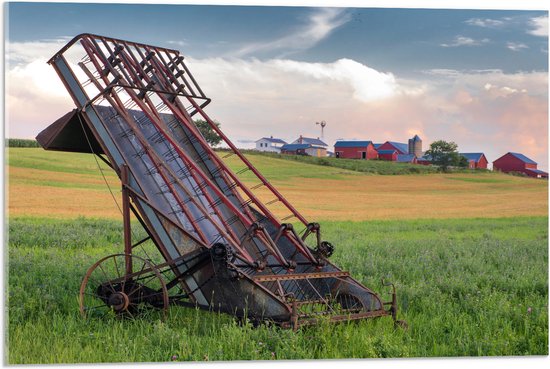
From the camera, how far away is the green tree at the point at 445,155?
37.8 ft

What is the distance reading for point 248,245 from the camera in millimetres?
9422

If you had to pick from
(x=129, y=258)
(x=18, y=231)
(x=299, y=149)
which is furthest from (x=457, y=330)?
(x=18, y=231)

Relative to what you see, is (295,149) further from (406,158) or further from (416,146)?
(416,146)

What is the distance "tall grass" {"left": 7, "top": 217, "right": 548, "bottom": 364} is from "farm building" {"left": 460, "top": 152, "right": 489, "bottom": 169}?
1.49m

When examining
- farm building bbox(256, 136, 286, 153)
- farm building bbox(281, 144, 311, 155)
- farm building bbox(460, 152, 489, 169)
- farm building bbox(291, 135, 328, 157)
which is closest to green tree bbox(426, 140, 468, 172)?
farm building bbox(460, 152, 489, 169)

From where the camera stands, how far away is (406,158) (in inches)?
497

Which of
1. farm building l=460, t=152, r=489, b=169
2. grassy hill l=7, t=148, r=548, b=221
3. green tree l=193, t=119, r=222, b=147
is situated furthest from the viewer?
green tree l=193, t=119, r=222, b=147

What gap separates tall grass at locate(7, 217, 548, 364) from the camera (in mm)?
7930

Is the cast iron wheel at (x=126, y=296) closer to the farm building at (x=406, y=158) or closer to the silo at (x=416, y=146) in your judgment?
the silo at (x=416, y=146)

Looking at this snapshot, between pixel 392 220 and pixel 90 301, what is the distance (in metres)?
8.33

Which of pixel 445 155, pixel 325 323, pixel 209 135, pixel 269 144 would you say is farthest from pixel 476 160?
pixel 325 323

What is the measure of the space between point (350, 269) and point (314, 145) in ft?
6.68

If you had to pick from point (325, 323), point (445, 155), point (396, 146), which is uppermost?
point (396, 146)

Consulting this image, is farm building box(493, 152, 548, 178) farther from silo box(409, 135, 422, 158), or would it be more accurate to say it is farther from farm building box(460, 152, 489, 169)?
silo box(409, 135, 422, 158)
